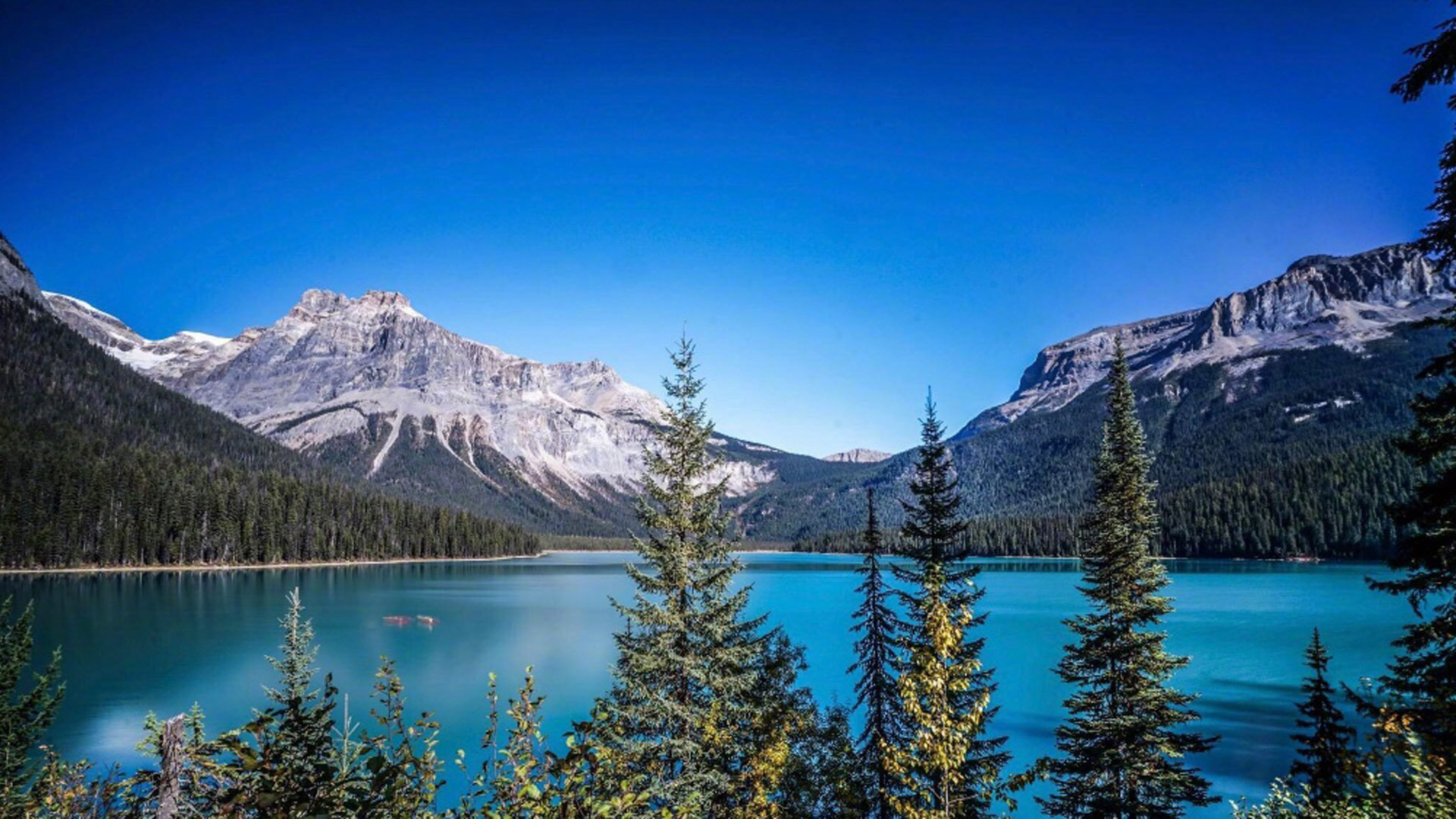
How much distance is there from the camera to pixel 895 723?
18.2 metres

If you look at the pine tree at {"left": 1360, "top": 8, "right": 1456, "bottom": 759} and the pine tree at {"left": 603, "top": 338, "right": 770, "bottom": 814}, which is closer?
the pine tree at {"left": 1360, "top": 8, "right": 1456, "bottom": 759}

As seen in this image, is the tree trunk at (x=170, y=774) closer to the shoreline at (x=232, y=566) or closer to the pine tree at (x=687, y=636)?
the pine tree at (x=687, y=636)

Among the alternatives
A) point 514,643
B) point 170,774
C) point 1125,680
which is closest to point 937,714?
point 170,774

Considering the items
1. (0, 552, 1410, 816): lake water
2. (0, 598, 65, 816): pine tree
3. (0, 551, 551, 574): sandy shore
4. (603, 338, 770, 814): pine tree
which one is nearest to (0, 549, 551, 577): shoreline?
(0, 551, 551, 574): sandy shore

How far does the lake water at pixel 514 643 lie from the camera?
109 feet

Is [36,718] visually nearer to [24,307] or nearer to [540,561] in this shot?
[540,561]

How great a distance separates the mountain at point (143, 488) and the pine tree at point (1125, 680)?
122362mm

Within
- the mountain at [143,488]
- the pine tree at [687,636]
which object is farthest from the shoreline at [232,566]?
the pine tree at [687,636]

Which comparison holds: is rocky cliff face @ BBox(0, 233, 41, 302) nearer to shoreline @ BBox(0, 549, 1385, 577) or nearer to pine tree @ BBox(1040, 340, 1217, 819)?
shoreline @ BBox(0, 549, 1385, 577)

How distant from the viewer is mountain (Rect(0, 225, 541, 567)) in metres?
98.9

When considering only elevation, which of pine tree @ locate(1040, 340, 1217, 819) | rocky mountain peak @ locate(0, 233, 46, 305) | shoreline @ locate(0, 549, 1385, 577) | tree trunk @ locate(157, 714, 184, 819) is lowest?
shoreline @ locate(0, 549, 1385, 577)

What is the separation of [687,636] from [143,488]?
402ft

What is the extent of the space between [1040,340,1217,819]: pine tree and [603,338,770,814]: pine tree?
25.7 ft

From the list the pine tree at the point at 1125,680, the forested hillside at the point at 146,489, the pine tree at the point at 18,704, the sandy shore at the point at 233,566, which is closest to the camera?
the pine tree at the point at 18,704
